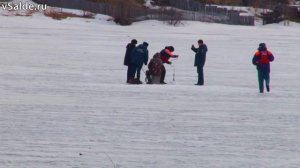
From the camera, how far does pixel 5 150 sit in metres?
12.3

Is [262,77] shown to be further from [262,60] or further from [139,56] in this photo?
[139,56]

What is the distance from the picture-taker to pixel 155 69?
942 inches

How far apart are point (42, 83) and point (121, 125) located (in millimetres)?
8110

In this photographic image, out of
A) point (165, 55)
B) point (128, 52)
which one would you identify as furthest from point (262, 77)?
point (128, 52)

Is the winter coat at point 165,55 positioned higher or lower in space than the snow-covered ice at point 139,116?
higher

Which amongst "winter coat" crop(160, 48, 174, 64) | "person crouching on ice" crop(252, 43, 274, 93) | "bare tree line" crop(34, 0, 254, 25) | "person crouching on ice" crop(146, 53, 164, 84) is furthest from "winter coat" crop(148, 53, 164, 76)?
"bare tree line" crop(34, 0, 254, 25)

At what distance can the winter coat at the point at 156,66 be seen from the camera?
23.7m

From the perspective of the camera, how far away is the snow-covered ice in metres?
12.2

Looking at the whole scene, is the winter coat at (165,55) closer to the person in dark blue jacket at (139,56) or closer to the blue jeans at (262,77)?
the person in dark blue jacket at (139,56)

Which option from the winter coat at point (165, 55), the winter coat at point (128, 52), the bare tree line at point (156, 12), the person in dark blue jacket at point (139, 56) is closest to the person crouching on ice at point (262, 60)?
the person in dark blue jacket at point (139, 56)

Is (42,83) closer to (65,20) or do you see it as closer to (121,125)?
(121,125)

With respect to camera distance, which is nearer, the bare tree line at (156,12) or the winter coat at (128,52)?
the winter coat at (128,52)

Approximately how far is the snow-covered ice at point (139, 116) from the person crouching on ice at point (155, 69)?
0.54 metres

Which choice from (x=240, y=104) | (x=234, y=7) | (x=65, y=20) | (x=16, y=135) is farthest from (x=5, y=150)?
(x=234, y=7)
